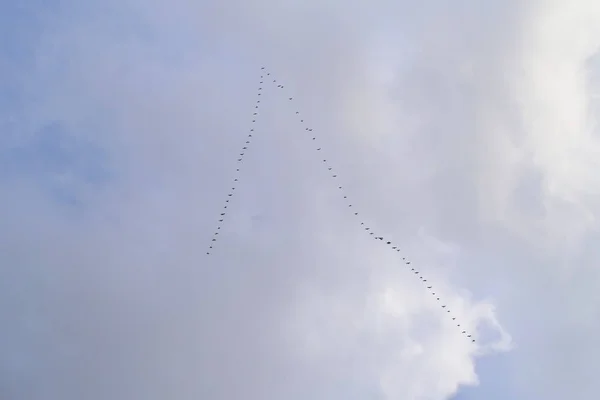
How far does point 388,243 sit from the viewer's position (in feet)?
374

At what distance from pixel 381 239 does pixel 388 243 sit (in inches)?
118

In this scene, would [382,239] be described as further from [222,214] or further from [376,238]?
[222,214]

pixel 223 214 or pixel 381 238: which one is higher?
pixel 223 214

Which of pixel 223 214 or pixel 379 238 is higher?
pixel 223 214

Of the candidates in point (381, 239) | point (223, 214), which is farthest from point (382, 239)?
point (223, 214)

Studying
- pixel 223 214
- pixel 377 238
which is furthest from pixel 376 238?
pixel 223 214

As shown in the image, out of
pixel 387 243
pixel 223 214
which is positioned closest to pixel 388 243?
pixel 387 243

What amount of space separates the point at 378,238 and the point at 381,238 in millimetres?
1581

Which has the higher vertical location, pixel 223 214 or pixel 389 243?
pixel 223 214

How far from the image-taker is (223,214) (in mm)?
111312

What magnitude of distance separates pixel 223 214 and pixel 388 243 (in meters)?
52.5

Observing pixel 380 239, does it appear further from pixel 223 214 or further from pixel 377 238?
pixel 223 214

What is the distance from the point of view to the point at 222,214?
111 meters

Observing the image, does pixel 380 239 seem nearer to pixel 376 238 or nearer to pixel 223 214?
pixel 376 238
